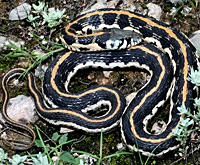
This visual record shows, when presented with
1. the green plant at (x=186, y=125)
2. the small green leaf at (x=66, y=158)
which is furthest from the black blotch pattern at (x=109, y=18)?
the small green leaf at (x=66, y=158)

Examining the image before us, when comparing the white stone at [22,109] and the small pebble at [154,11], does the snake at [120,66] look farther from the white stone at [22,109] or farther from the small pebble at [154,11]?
the small pebble at [154,11]

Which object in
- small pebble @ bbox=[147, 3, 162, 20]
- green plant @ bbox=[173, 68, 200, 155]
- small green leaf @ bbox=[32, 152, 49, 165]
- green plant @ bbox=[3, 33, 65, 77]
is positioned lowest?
small green leaf @ bbox=[32, 152, 49, 165]

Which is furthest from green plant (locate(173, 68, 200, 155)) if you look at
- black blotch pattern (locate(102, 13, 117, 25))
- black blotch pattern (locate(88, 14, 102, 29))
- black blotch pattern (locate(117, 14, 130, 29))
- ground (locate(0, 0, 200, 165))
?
black blotch pattern (locate(88, 14, 102, 29))

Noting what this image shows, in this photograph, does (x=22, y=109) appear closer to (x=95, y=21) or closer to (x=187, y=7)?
(x=95, y=21)

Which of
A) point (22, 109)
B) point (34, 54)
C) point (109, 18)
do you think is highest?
point (109, 18)

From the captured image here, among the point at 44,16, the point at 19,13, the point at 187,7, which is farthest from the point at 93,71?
the point at 187,7

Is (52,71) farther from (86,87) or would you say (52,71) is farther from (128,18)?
(128,18)

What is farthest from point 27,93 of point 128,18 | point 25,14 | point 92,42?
point 128,18

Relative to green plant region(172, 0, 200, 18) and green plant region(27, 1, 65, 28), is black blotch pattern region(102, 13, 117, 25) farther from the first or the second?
green plant region(172, 0, 200, 18)
